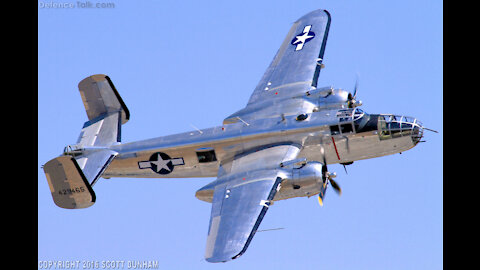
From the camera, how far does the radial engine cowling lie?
34688 millimetres

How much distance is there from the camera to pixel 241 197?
34.9 meters

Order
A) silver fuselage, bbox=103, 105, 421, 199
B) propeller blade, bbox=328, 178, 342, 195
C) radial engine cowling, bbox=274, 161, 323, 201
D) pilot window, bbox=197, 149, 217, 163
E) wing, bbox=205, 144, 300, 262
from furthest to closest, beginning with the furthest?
pilot window, bbox=197, 149, 217, 163, silver fuselage, bbox=103, 105, 421, 199, propeller blade, bbox=328, 178, 342, 195, radial engine cowling, bbox=274, 161, 323, 201, wing, bbox=205, 144, 300, 262

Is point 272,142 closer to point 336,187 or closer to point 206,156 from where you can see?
point 206,156

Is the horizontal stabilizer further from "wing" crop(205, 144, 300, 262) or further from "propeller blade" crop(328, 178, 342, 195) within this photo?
"propeller blade" crop(328, 178, 342, 195)

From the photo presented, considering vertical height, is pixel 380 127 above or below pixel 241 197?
above

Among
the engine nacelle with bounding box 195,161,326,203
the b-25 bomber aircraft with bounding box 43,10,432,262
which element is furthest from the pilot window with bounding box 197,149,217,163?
the engine nacelle with bounding box 195,161,326,203

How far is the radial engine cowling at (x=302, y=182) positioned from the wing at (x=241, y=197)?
452 mm

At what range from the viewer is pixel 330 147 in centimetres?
3719

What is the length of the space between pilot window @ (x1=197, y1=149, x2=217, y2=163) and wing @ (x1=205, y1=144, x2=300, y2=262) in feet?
2.12

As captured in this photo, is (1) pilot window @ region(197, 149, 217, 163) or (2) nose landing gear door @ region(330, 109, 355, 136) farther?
(1) pilot window @ region(197, 149, 217, 163)

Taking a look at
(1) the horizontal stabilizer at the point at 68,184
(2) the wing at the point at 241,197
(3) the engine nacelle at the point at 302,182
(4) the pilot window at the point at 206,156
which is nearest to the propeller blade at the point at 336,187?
(3) the engine nacelle at the point at 302,182

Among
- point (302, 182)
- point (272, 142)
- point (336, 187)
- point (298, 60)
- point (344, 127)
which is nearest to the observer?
point (302, 182)

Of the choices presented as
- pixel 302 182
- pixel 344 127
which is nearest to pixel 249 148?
pixel 302 182

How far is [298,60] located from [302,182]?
9124 millimetres
